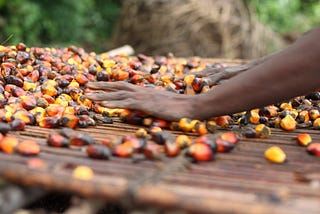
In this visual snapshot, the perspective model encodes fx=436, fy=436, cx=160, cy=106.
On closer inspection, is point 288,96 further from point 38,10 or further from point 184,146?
point 38,10

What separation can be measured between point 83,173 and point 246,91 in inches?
33.7

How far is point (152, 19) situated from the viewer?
654 cm

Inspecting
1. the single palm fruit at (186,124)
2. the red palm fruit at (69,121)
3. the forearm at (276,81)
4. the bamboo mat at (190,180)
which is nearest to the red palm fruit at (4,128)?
the bamboo mat at (190,180)

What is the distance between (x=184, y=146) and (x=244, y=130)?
1.65 ft

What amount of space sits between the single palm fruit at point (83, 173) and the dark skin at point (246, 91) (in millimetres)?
697

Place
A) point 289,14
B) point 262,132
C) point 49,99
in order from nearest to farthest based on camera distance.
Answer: point 262,132, point 49,99, point 289,14

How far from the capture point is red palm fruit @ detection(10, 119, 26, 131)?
206 cm

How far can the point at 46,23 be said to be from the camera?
25.8ft

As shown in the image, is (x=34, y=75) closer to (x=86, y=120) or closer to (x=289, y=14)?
(x=86, y=120)

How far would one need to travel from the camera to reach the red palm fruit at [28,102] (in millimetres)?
2364

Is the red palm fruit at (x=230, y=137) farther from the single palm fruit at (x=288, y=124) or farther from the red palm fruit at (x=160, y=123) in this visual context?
the single palm fruit at (x=288, y=124)

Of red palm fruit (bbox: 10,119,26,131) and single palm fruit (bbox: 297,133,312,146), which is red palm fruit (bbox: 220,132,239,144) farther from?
red palm fruit (bbox: 10,119,26,131)

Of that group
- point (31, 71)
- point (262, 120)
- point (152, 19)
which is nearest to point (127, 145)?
point (262, 120)

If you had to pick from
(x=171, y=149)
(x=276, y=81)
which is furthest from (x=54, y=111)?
(x=276, y=81)
